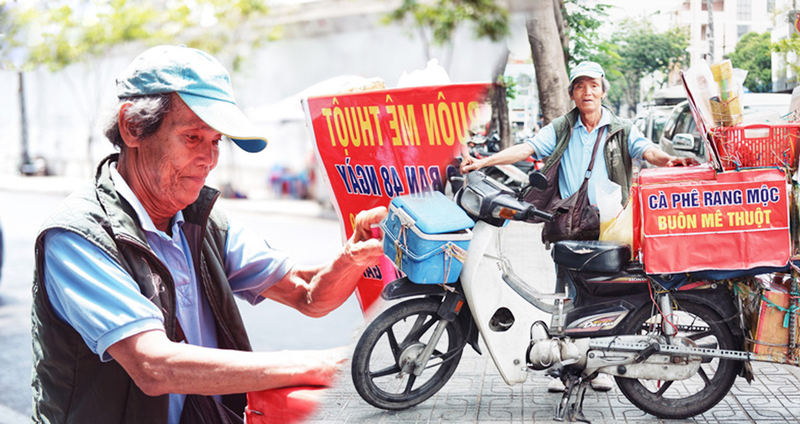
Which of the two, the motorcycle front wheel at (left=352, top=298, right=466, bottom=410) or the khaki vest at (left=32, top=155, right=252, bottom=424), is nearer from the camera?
the khaki vest at (left=32, top=155, right=252, bottom=424)

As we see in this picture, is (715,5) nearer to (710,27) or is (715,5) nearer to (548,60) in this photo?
(710,27)

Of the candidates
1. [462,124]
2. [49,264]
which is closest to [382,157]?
[462,124]

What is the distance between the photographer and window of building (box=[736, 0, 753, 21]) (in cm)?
188

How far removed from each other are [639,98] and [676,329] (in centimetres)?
68

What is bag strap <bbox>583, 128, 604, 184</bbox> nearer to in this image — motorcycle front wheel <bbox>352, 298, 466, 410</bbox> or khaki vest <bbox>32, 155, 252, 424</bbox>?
motorcycle front wheel <bbox>352, 298, 466, 410</bbox>

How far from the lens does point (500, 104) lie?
5.75 feet

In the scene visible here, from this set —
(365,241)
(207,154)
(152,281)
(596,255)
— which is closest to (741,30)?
(596,255)

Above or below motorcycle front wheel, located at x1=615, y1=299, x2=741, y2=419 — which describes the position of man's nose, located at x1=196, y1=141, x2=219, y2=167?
above

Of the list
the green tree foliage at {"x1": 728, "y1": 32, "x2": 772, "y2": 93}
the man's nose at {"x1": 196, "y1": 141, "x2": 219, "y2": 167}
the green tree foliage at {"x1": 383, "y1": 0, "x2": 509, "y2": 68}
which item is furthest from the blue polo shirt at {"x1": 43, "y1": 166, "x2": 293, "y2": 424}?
the green tree foliage at {"x1": 728, "y1": 32, "x2": 772, "y2": 93}

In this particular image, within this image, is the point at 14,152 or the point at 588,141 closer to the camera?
the point at 588,141

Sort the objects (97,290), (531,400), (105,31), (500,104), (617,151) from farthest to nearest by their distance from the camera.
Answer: (105,31), (531,400), (617,151), (500,104), (97,290)

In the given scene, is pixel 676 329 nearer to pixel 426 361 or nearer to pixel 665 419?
pixel 665 419

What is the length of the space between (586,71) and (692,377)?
39.1 inches

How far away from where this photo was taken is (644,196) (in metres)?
1.86
